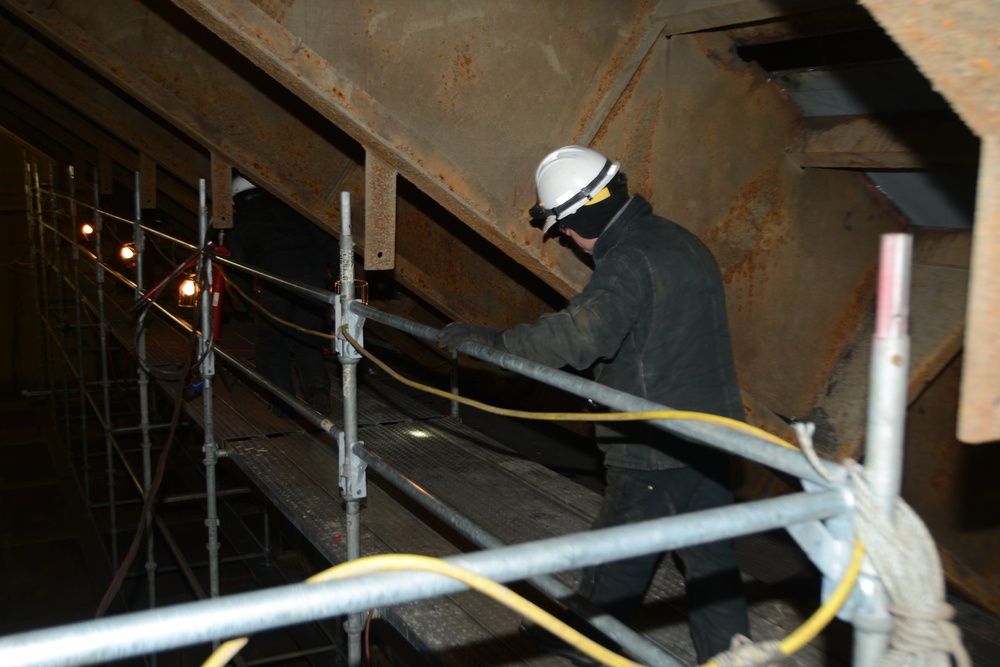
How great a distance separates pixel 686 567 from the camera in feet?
8.82

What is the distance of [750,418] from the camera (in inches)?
145

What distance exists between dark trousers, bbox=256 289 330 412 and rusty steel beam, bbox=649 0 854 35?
3063 mm

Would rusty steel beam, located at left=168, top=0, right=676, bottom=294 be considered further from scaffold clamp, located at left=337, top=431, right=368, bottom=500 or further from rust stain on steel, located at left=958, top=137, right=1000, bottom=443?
rust stain on steel, located at left=958, top=137, right=1000, bottom=443

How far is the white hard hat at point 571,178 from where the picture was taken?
2779 mm

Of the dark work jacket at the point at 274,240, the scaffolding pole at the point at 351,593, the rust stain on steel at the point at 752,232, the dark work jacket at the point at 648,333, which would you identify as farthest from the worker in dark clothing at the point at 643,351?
the dark work jacket at the point at 274,240

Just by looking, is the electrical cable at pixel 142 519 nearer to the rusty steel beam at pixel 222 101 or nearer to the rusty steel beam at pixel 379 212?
the rusty steel beam at pixel 222 101

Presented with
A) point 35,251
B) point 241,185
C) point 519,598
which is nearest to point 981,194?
point 519,598

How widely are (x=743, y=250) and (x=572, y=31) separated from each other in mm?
1136

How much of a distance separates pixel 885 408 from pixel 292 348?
186 inches

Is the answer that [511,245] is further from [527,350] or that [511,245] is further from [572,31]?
[527,350]

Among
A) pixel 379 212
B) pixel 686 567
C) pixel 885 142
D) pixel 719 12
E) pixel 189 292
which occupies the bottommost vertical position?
pixel 686 567

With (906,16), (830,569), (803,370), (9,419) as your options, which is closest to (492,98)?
(803,370)

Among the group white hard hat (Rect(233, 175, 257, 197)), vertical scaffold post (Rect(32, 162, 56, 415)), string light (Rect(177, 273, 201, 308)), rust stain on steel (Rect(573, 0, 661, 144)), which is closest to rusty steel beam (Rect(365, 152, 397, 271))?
rust stain on steel (Rect(573, 0, 661, 144))

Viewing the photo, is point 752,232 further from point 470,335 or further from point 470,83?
point 470,335
